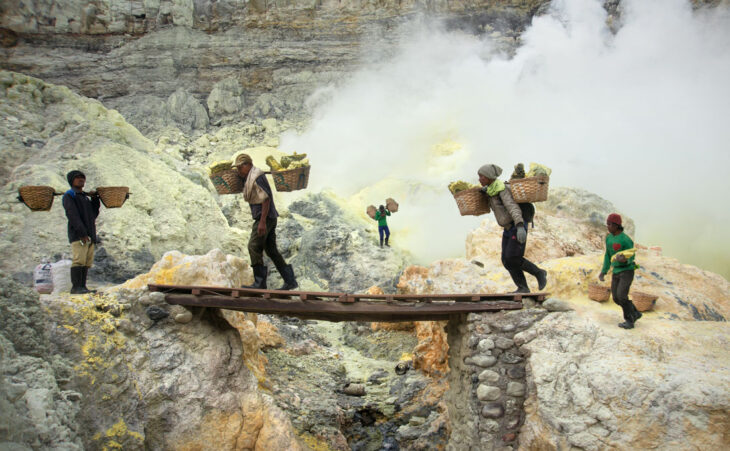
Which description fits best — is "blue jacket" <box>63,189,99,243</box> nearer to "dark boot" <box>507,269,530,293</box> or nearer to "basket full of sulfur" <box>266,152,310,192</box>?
"basket full of sulfur" <box>266,152,310,192</box>

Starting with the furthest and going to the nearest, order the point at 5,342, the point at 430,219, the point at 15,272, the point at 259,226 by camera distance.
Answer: the point at 430,219, the point at 15,272, the point at 259,226, the point at 5,342

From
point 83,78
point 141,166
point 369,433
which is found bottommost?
point 369,433

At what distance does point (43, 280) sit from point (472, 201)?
4.63 meters

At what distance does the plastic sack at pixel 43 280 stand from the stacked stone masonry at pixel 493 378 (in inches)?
175

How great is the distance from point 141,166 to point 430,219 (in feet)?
25.9

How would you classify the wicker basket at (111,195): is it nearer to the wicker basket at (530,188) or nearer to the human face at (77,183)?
the human face at (77,183)

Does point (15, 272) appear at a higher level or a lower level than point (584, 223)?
lower

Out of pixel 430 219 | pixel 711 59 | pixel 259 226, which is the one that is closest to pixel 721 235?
pixel 430 219

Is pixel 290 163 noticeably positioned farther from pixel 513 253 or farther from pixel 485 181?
pixel 513 253

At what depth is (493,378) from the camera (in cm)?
499

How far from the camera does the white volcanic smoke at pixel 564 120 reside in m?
13.7

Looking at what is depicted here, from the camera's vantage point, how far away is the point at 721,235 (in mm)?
11906

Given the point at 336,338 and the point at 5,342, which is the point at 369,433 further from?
the point at 5,342

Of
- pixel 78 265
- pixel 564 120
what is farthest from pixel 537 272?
pixel 564 120
